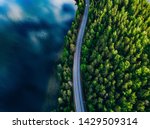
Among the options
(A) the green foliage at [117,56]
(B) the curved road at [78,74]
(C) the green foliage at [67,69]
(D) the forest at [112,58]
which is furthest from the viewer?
(A) the green foliage at [117,56]

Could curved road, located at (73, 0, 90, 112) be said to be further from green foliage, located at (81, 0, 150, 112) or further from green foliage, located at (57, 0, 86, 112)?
green foliage, located at (81, 0, 150, 112)

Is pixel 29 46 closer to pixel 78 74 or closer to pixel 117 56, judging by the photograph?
pixel 78 74

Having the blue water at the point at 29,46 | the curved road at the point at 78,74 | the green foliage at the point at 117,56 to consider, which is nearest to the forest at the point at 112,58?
the green foliage at the point at 117,56

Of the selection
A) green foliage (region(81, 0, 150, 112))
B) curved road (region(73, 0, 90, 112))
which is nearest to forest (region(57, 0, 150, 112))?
green foliage (region(81, 0, 150, 112))

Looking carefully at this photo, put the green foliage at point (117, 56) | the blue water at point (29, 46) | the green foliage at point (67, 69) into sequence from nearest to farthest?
the green foliage at point (67, 69) → the green foliage at point (117, 56) → the blue water at point (29, 46)

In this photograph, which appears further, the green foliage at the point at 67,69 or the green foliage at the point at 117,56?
the green foliage at the point at 117,56

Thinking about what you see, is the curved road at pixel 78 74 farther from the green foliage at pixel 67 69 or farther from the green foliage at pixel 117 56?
the green foliage at pixel 117 56

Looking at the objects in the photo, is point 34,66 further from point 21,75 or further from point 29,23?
point 29,23
